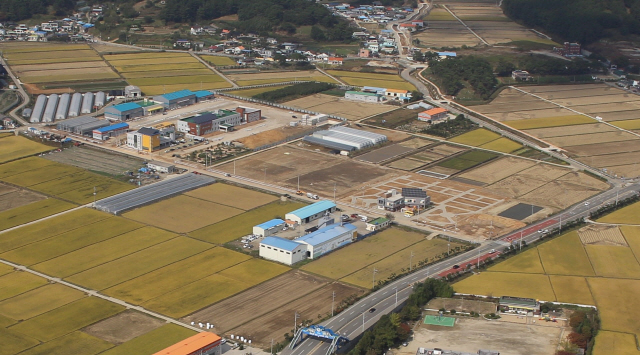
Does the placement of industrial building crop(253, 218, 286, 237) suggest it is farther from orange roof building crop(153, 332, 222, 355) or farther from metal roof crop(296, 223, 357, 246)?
orange roof building crop(153, 332, 222, 355)

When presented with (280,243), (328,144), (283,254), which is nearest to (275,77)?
(328,144)

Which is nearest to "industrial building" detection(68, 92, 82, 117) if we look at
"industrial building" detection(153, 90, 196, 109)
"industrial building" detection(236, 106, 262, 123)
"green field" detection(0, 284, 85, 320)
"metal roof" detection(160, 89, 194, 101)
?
"industrial building" detection(153, 90, 196, 109)

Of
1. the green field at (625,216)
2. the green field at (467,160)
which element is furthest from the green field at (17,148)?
the green field at (625,216)

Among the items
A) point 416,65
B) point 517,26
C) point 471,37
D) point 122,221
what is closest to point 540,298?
point 122,221

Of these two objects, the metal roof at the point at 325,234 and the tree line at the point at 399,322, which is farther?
the metal roof at the point at 325,234

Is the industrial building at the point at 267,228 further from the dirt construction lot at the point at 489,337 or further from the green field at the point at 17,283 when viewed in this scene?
the dirt construction lot at the point at 489,337

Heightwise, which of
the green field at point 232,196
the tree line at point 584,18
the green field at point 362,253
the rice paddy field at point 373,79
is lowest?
the green field at point 362,253
